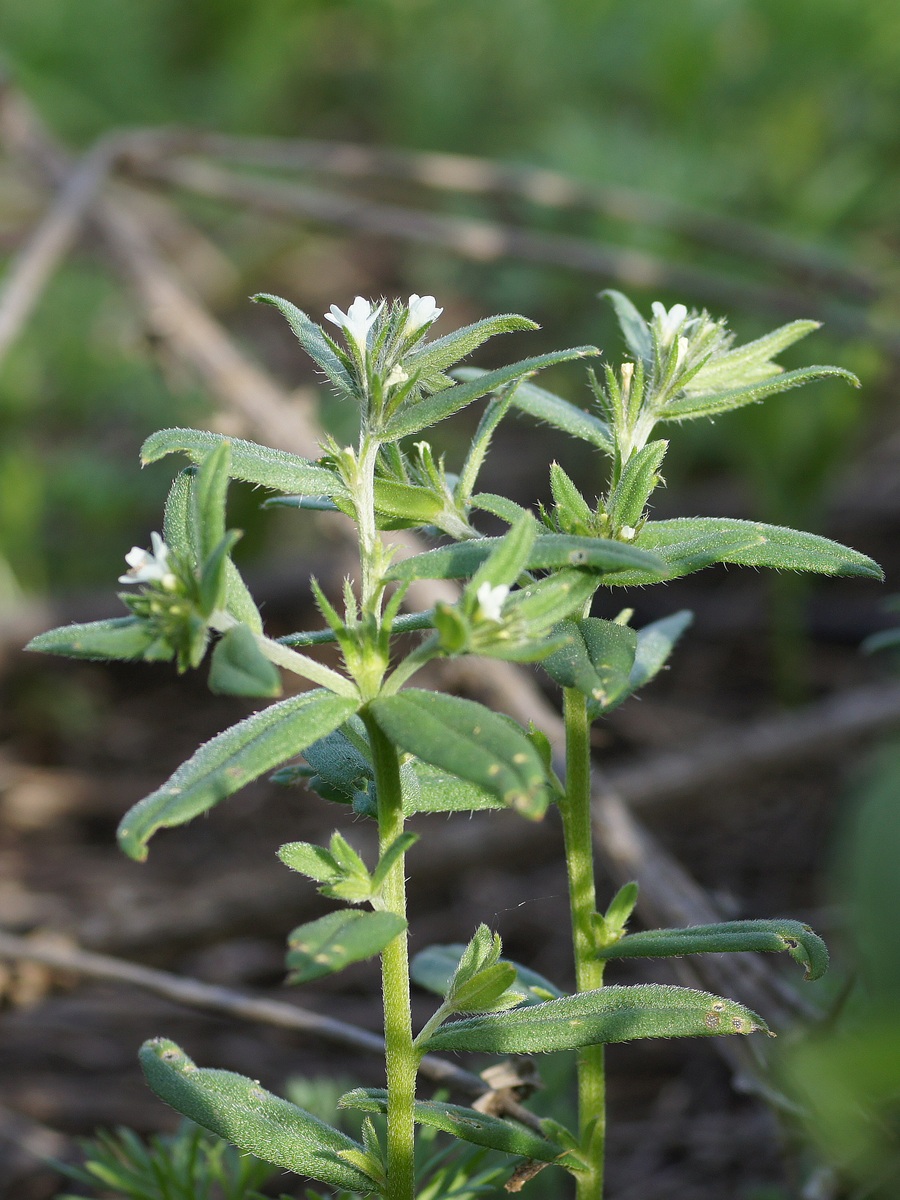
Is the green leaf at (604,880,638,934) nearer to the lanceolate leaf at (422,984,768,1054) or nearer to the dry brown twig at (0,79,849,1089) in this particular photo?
the lanceolate leaf at (422,984,768,1054)

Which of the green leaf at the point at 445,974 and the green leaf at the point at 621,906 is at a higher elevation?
the green leaf at the point at 621,906

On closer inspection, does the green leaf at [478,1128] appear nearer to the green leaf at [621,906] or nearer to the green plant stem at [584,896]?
the green plant stem at [584,896]

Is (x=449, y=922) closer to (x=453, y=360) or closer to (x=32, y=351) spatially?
(x=453, y=360)

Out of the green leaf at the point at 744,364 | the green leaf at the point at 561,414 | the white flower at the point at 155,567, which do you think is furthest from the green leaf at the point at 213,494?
the green leaf at the point at 744,364

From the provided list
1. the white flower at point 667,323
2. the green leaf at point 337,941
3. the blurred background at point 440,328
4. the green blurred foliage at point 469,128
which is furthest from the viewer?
the green blurred foliage at point 469,128

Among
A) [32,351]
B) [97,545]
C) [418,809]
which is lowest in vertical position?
[418,809]

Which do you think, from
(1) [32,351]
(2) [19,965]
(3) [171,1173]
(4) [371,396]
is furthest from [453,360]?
(1) [32,351]

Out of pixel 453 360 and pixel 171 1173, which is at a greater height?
pixel 453 360
